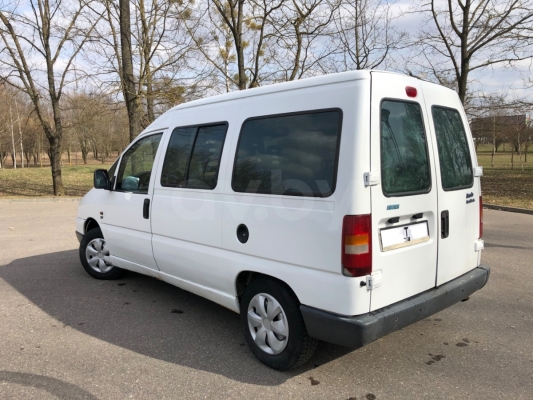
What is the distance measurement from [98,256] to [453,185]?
14.0ft

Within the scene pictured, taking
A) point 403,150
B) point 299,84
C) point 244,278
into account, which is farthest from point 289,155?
point 244,278

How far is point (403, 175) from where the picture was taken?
2939mm

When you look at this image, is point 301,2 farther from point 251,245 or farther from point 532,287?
point 251,245

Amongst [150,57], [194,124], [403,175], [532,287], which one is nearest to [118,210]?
[194,124]

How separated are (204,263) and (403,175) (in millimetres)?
1823

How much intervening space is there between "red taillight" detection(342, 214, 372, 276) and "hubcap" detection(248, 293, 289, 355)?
0.69 meters

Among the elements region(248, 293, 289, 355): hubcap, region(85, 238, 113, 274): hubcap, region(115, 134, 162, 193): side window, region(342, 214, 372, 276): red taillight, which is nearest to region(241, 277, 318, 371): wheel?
region(248, 293, 289, 355): hubcap

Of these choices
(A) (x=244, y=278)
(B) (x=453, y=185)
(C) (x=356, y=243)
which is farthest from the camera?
(A) (x=244, y=278)

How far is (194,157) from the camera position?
12.7ft

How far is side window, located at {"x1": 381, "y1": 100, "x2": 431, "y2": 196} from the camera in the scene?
2.83m

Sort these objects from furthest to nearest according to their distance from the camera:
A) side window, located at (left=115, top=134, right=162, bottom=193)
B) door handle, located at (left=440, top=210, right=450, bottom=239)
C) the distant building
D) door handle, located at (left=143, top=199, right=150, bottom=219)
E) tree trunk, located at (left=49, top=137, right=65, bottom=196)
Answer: tree trunk, located at (left=49, top=137, right=65, bottom=196) < the distant building < side window, located at (left=115, top=134, right=162, bottom=193) < door handle, located at (left=143, top=199, right=150, bottom=219) < door handle, located at (left=440, top=210, right=450, bottom=239)

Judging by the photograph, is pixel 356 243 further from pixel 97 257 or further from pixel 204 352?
pixel 97 257

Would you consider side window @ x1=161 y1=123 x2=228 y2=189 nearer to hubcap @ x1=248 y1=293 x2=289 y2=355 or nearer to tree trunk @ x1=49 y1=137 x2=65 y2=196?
hubcap @ x1=248 y1=293 x2=289 y2=355

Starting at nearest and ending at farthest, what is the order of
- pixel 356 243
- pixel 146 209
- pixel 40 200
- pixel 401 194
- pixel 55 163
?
pixel 356 243
pixel 401 194
pixel 146 209
pixel 40 200
pixel 55 163
